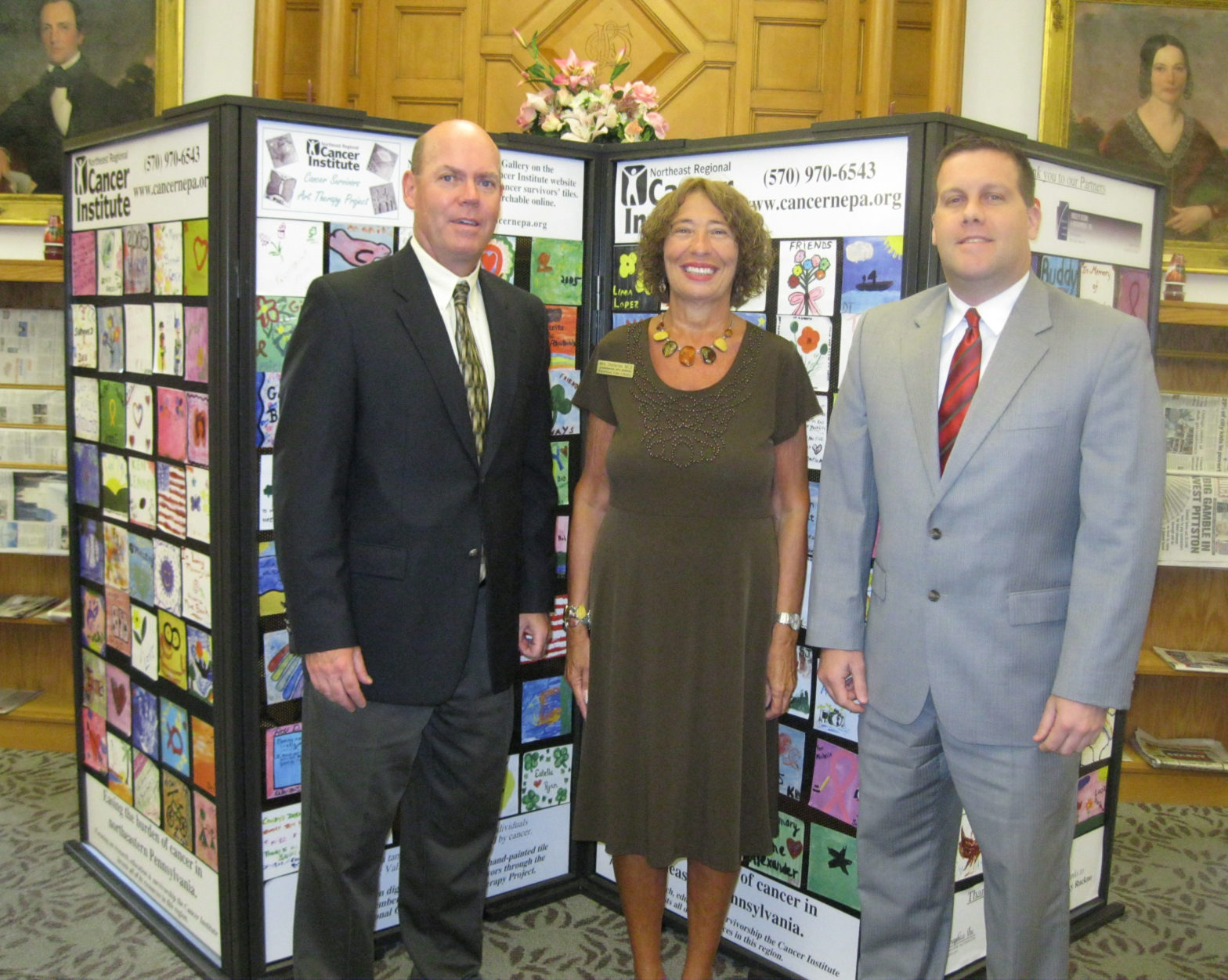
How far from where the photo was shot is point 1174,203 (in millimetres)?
3977

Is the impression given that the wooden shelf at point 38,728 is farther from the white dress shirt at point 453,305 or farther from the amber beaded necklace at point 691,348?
the amber beaded necklace at point 691,348

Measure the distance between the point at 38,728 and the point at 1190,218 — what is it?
15.6 feet

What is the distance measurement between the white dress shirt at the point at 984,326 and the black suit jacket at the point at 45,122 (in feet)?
11.8

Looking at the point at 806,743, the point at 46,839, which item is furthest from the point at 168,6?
the point at 806,743

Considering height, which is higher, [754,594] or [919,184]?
[919,184]

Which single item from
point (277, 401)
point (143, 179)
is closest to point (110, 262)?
point (143, 179)

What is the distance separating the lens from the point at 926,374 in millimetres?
1796

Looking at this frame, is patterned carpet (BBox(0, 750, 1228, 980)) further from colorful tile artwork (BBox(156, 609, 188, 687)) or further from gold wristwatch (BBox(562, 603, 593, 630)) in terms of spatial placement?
gold wristwatch (BBox(562, 603, 593, 630))

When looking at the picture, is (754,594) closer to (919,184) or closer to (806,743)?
(806,743)

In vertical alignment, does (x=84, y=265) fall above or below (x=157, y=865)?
above

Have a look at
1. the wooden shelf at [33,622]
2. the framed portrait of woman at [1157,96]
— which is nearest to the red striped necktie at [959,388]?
the framed portrait of woman at [1157,96]

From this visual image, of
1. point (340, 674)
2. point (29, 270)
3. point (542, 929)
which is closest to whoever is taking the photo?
point (340, 674)

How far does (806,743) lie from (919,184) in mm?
1286

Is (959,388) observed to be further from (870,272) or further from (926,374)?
(870,272)
